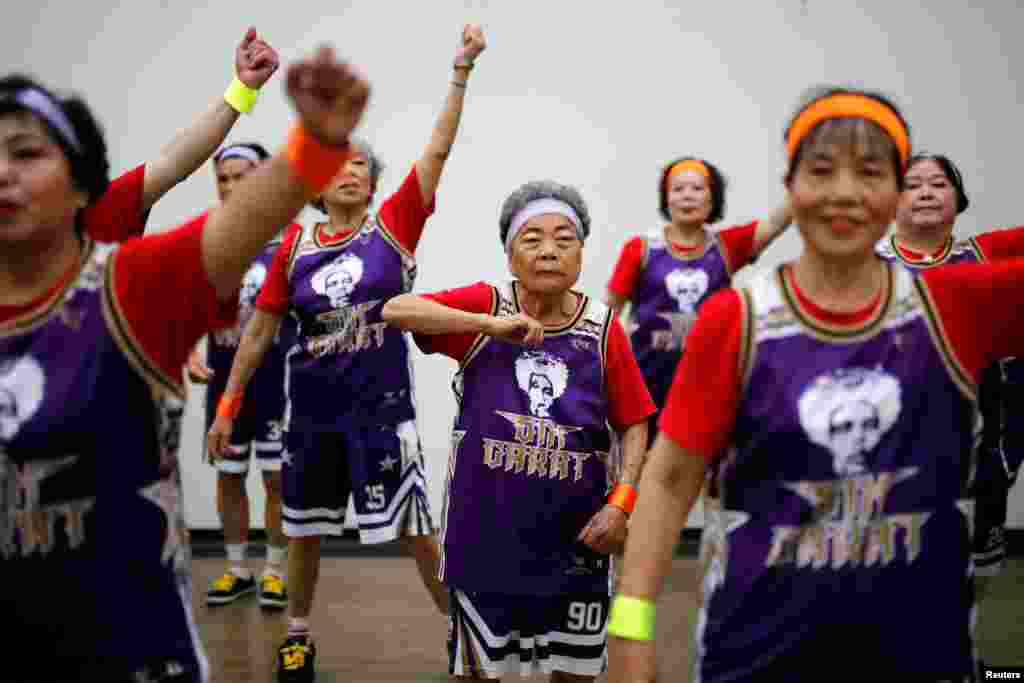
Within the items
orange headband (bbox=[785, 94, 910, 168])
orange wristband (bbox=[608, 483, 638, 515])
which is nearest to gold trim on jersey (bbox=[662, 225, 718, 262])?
orange wristband (bbox=[608, 483, 638, 515])

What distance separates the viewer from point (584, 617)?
2873 mm

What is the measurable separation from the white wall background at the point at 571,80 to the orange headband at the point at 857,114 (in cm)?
464

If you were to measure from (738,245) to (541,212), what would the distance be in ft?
9.07

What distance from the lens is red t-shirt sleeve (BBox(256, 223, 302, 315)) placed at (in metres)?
4.02

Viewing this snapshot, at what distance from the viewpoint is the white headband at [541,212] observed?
2939mm

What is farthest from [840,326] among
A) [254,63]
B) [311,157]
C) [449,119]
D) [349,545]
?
[349,545]

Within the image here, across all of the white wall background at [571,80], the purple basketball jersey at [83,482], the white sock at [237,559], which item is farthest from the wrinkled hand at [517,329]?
the white wall background at [571,80]

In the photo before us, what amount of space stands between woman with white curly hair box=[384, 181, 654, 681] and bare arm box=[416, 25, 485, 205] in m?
0.70

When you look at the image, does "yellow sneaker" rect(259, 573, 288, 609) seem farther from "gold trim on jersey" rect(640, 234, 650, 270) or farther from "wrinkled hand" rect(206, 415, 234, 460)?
"gold trim on jersey" rect(640, 234, 650, 270)

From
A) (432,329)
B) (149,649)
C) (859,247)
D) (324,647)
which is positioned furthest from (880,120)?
(324,647)

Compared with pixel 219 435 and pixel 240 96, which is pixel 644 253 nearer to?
pixel 219 435

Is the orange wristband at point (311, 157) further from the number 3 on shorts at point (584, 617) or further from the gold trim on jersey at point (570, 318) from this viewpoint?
the number 3 on shorts at point (584, 617)

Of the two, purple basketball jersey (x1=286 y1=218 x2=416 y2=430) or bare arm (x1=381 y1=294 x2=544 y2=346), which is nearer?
bare arm (x1=381 y1=294 x2=544 y2=346)

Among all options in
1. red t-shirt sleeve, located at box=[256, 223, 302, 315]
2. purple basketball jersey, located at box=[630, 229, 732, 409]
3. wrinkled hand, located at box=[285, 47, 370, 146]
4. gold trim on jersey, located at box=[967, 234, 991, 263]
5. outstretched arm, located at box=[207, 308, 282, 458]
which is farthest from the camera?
purple basketball jersey, located at box=[630, 229, 732, 409]
